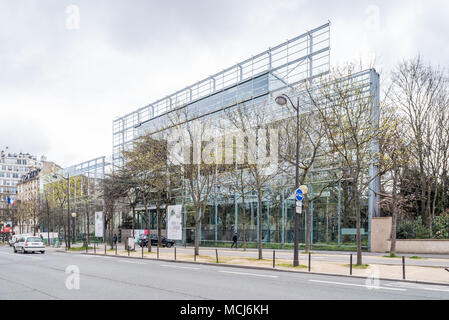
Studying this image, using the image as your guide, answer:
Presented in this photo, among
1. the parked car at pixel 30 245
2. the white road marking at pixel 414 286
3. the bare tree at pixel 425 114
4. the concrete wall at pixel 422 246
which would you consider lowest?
the parked car at pixel 30 245

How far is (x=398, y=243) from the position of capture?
27562 millimetres

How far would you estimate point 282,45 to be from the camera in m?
37.2

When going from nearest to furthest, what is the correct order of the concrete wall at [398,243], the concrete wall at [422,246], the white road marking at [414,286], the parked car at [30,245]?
1. the white road marking at [414,286]
2. the concrete wall at [422,246]
3. the concrete wall at [398,243]
4. the parked car at [30,245]

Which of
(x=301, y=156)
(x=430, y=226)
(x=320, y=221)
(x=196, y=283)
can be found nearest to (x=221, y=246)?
(x=320, y=221)

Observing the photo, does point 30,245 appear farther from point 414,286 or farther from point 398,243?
point 414,286

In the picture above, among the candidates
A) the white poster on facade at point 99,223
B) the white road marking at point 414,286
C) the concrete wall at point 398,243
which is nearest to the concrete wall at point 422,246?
the concrete wall at point 398,243

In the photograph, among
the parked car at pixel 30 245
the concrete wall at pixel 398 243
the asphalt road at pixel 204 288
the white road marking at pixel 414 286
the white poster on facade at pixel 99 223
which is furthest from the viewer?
the white poster on facade at pixel 99 223

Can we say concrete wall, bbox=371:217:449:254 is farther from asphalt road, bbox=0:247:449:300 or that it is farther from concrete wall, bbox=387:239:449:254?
asphalt road, bbox=0:247:449:300

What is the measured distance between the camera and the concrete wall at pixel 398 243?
2592 cm

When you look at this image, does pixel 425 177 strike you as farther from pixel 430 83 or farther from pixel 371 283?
pixel 371 283

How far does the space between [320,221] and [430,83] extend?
1368cm

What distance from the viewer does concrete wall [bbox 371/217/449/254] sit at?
25.9 m

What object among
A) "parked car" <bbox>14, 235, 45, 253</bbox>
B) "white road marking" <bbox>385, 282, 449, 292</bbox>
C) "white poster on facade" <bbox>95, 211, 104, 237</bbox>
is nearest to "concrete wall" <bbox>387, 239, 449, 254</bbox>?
"white road marking" <bbox>385, 282, 449, 292</bbox>

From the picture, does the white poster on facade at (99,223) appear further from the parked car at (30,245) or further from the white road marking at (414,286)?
the white road marking at (414,286)
